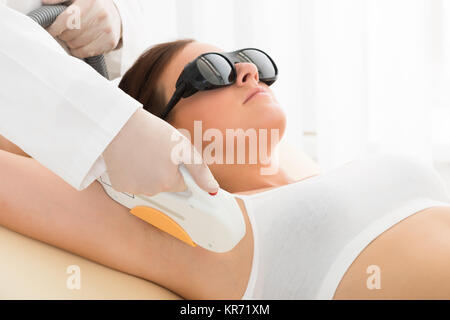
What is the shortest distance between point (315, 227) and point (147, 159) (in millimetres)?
263

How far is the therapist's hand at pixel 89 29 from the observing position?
985 millimetres

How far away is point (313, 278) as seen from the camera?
2.32 ft

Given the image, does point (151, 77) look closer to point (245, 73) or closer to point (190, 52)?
point (190, 52)

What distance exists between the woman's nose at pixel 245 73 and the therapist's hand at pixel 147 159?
1.06 ft

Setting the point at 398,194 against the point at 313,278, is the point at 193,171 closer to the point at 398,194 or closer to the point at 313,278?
the point at 313,278

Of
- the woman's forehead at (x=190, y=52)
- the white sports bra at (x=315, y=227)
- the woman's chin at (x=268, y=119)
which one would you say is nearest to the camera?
the white sports bra at (x=315, y=227)

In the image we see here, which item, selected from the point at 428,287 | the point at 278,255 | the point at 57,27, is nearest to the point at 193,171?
the point at 278,255

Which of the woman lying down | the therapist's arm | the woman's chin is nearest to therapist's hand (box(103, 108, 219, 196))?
the therapist's arm

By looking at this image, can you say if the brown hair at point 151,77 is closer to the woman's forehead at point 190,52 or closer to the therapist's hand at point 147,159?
the woman's forehead at point 190,52

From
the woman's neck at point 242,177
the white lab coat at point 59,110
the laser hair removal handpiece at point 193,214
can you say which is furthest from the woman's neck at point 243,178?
the white lab coat at point 59,110

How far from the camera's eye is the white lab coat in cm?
59

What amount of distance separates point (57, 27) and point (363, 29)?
153 centimetres

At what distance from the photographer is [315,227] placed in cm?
73

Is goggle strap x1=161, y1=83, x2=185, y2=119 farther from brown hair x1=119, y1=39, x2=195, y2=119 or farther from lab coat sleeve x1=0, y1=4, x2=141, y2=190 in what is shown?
lab coat sleeve x1=0, y1=4, x2=141, y2=190
